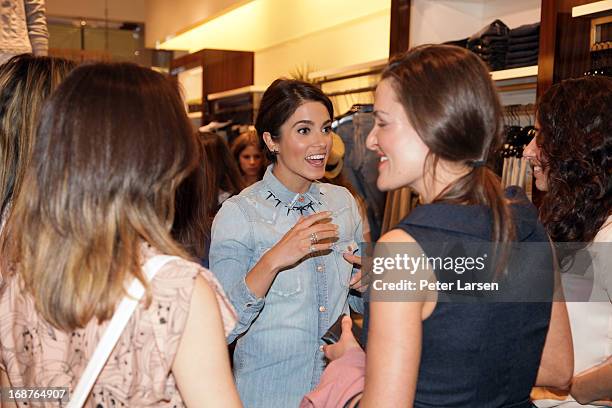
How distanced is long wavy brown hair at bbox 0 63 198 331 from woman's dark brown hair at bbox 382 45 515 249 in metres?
0.48

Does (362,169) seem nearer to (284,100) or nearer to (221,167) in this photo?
(221,167)

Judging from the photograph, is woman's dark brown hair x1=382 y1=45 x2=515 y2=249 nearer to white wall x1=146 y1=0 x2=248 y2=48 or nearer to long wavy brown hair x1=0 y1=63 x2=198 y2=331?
long wavy brown hair x1=0 y1=63 x2=198 y2=331

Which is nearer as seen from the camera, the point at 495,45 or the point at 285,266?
the point at 285,266

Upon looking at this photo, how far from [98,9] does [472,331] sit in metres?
10.1

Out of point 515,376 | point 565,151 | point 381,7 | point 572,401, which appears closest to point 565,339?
point 515,376

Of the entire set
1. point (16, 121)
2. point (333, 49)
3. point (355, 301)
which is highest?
point (333, 49)

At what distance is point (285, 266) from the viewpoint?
2.01 meters

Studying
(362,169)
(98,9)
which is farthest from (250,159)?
(98,9)

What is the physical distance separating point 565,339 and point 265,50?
22.2ft

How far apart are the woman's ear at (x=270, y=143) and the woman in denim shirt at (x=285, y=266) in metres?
0.02

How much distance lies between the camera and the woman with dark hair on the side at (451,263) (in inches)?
48.4

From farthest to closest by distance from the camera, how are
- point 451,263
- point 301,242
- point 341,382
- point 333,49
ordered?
point 333,49 → point 301,242 → point 341,382 → point 451,263

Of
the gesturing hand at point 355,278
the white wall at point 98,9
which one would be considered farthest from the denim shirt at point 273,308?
the white wall at point 98,9

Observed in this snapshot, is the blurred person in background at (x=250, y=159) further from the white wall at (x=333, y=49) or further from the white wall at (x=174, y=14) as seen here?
the white wall at (x=174, y=14)
